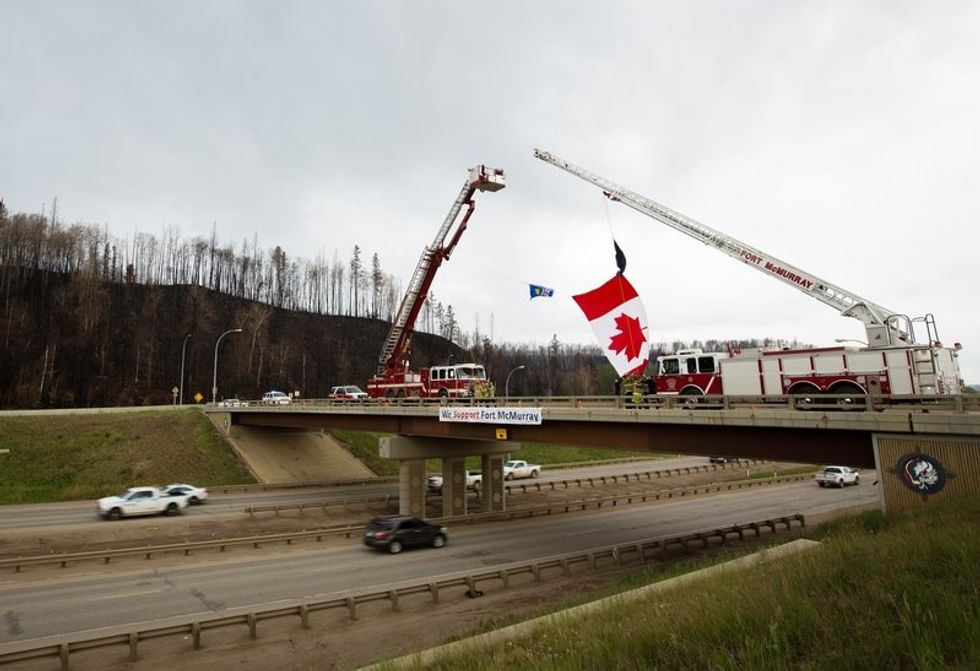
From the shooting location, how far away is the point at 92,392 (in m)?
78.9

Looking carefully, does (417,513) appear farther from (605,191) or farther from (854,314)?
(854,314)

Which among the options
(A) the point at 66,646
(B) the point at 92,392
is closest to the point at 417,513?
(A) the point at 66,646

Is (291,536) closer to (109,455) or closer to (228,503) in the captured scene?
(228,503)

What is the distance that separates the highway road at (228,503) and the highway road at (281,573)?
1072cm

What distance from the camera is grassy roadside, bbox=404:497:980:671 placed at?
17.9ft

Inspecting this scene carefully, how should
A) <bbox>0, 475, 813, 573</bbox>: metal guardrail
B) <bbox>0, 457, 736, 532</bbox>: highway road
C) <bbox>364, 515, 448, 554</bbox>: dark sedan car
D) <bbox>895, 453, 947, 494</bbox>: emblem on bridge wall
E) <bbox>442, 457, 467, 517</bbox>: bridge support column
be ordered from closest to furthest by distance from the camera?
<bbox>895, 453, 947, 494</bbox>: emblem on bridge wall
<bbox>0, 475, 813, 573</bbox>: metal guardrail
<bbox>364, 515, 448, 554</bbox>: dark sedan car
<bbox>0, 457, 736, 532</bbox>: highway road
<bbox>442, 457, 467, 517</bbox>: bridge support column

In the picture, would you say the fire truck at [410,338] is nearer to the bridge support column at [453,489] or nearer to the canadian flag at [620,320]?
the bridge support column at [453,489]

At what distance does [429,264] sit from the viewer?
40625 mm

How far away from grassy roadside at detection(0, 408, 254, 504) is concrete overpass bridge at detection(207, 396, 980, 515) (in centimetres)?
1704

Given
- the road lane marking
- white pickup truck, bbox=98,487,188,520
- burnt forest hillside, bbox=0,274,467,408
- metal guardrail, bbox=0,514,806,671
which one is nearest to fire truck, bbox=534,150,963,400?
metal guardrail, bbox=0,514,806,671

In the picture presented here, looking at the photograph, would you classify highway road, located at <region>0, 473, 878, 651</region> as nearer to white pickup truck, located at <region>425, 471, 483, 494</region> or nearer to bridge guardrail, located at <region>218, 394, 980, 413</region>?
bridge guardrail, located at <region>218, 394, 980, 413</region>

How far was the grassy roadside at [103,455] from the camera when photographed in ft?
129

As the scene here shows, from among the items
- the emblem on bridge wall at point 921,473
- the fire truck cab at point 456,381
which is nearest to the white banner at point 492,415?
the fire truck cab at point 456,381

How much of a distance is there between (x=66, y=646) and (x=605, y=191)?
30.1 m
